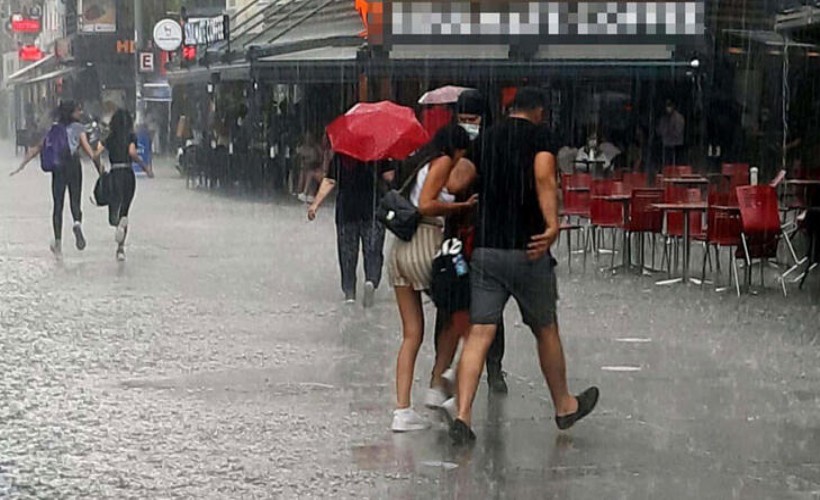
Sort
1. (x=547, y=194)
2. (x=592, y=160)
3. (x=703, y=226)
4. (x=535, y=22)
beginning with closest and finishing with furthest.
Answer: (x=547, y=194), (x=703, y=226), (x=535, y=22), (x=592, y=160)

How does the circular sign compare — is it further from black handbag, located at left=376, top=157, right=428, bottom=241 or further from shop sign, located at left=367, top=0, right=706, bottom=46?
black handbag, located at left=376, top=157, right=428, bottom=241

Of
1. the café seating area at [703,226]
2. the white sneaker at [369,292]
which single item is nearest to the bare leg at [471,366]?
the white sneaker at [369,292]

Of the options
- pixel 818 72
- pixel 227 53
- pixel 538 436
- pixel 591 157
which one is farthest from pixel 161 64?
pixel 538 436

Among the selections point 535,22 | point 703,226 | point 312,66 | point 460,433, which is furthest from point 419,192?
point 312,66

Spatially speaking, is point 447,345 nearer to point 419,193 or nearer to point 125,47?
point 419,193

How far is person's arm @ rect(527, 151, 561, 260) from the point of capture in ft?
25.6

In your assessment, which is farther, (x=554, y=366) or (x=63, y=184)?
(x=63, y=184)

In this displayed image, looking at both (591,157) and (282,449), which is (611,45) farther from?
(282,449)

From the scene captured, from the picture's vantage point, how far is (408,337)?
28.1 ft

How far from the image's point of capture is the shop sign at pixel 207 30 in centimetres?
3309

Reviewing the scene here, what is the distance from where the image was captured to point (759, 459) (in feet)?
25.3

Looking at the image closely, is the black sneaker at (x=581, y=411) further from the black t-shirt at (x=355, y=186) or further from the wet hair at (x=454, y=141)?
the black t-shirt at (x=355, y=186)

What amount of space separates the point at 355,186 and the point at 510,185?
587 centimetres

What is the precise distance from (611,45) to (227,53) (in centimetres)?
918
